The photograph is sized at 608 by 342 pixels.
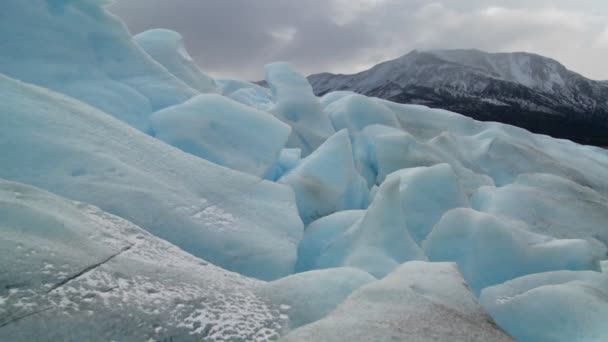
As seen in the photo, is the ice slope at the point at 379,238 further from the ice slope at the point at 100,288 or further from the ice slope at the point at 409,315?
the ice slope at the point at 100,288

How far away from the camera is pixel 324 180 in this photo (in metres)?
5.38

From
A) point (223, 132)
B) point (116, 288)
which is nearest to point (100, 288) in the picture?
point (116, 288)

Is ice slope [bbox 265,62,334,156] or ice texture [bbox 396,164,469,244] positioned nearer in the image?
ice texture [bbox 396,164,469,244]

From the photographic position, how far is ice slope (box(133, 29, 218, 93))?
23.1ft

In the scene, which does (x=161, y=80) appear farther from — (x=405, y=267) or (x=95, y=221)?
(x=405, y=267)

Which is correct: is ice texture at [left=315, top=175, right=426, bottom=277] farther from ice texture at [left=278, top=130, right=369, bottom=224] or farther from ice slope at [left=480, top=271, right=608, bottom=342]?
ice texture at [left=278, top=130, right=369, bottom=224]

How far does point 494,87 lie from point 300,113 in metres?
82.0

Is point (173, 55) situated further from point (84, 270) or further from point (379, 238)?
point (84, 270)

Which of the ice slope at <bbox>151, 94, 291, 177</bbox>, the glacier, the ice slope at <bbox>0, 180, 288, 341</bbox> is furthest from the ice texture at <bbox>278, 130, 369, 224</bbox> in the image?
the ice slope at <bbox>0, 180, 288, 341</bbox>

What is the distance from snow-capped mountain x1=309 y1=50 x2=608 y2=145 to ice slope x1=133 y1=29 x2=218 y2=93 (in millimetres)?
62389

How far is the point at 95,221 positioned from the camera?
2.55 meters

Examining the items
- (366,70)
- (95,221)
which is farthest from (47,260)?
(366,70)

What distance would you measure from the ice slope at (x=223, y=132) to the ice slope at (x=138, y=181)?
35.8 inches

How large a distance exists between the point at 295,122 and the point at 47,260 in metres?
6.14
